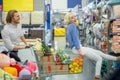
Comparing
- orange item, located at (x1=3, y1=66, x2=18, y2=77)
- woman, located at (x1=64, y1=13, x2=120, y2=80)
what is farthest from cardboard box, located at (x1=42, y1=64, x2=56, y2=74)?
orange item, located at (x1=3, y1=66, x2=18, y2=77)

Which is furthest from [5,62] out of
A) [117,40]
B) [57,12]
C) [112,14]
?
[57,12]

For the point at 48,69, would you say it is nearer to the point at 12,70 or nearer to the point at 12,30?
the point at 12,30

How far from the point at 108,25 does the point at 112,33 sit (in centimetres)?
24

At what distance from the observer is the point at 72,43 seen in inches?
261

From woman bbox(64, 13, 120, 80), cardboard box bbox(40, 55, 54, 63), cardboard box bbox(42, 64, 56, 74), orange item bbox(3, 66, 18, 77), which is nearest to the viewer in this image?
orange item bbox(3, 66, 18, 77)

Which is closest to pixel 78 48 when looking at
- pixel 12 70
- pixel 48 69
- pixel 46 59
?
pixel 46 59

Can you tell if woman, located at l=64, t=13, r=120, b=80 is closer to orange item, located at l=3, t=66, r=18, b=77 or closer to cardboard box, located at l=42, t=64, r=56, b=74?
cardboard box, located at l=42, t=64, r=56, b=74

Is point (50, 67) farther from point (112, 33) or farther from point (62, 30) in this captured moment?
point (62, 30)

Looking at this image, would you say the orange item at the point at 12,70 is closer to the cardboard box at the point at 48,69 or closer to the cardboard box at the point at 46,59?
the cardboard box at the point at 48,69

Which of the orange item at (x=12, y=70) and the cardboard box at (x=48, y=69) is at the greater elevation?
the orange item at (x=12, y=70)

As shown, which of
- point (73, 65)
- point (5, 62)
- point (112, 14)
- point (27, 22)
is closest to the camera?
point (5, 62)

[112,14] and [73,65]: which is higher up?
[112,14]

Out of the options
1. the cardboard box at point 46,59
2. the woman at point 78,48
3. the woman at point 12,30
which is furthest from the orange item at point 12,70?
the woman at point 78,48

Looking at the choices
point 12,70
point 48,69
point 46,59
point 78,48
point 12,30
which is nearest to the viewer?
point 12,70
